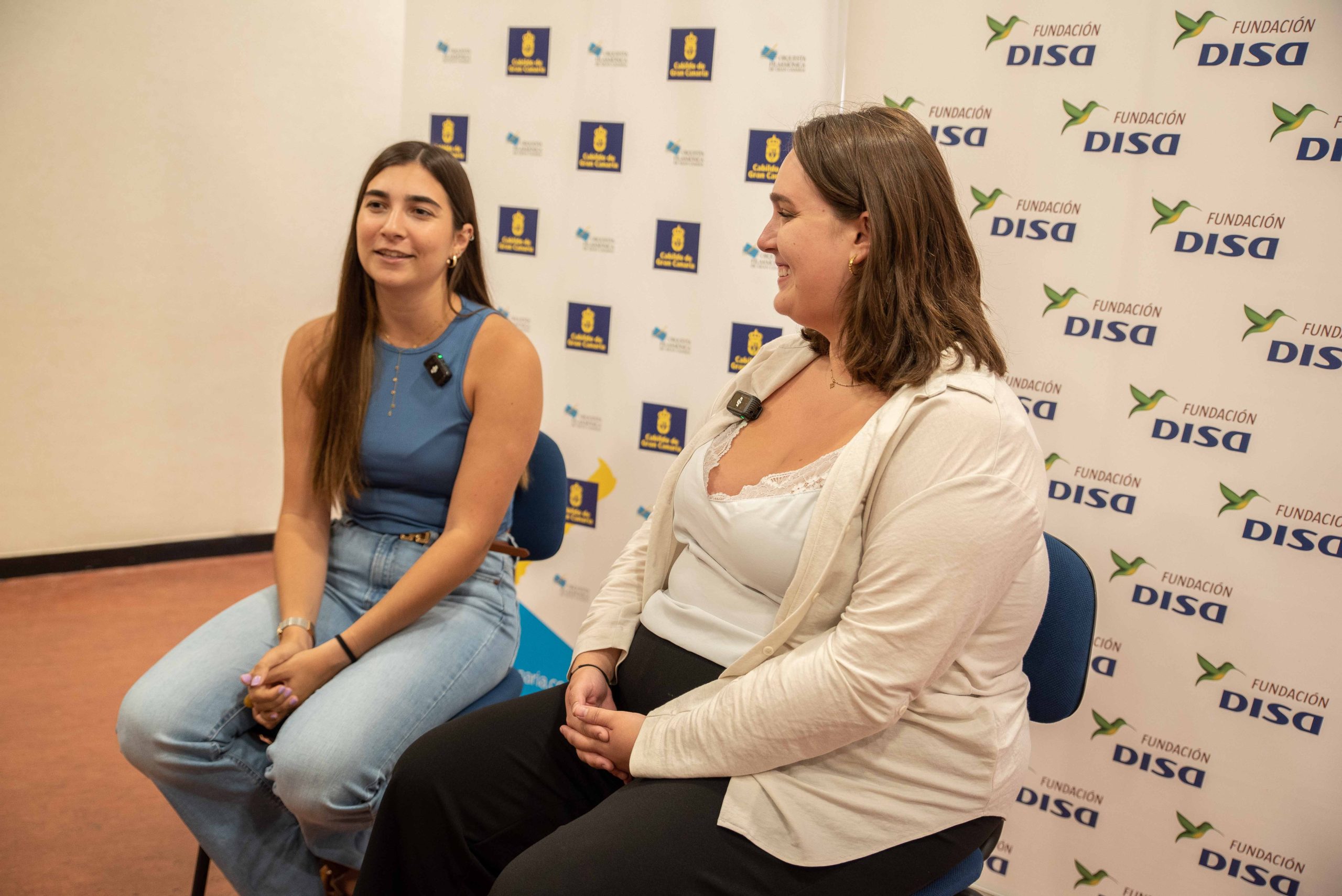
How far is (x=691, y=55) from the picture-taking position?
242 cm

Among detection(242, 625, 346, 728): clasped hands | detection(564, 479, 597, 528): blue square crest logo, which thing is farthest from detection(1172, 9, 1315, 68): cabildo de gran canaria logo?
detection(242, 625, 346, 728): clasped hands

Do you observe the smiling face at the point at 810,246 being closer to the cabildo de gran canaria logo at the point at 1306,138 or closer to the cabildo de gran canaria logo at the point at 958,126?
the cabildo de gran canaria logo at the point at 958,126

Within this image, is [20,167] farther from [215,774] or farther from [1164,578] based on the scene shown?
[1164,578]

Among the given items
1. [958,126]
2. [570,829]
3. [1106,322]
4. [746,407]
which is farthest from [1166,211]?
[570,829]

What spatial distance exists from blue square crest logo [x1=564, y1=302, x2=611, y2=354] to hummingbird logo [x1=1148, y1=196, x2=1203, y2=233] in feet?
4.76

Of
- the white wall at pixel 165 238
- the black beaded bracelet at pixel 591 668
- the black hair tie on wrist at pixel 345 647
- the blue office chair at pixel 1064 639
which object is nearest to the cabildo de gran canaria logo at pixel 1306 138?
the blue office chair at pixel 1064 639

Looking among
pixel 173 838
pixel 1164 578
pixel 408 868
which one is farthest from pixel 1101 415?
pixel 173 838

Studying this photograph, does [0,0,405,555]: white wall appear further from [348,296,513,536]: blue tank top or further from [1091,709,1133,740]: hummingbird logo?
[1091,709,1133,740]: hummingbird logo

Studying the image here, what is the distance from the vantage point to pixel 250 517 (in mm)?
3891

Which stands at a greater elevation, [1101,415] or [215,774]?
[1101,415]

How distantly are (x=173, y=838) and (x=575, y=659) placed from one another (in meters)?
1.34

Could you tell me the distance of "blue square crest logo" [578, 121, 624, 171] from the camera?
2.56 metres

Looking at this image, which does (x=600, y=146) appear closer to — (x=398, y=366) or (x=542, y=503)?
(x=398, y=366)

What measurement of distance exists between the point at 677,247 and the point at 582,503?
0.85 metres
